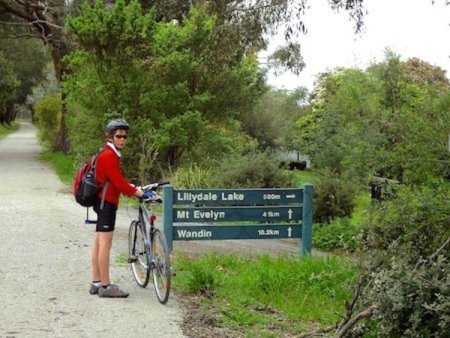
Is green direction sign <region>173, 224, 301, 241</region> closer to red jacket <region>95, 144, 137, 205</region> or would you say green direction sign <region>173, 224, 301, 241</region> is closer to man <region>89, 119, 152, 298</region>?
man <region>89, 119, 152, 298</region>

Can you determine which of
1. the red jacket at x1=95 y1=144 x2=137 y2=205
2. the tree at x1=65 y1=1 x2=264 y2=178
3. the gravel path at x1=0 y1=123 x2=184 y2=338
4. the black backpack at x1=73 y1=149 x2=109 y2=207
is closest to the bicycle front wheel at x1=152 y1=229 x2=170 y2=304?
the gravel path at x1=0 y1=123 x2=184 y2=338

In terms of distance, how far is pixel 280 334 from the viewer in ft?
18.4

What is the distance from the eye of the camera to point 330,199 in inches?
546

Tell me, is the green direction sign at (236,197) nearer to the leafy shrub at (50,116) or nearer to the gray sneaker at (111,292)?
the gray sneaker at (111,292)

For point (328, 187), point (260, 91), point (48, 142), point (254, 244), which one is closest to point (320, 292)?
point (254, 244)

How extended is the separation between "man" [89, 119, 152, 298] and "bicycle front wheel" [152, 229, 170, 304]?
0.37 meters

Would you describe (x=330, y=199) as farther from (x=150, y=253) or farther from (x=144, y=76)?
(x=150, y=253)

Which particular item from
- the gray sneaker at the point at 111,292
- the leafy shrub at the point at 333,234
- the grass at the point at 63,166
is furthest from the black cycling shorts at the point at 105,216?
the grass at the point at 63,166

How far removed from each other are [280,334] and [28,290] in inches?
107

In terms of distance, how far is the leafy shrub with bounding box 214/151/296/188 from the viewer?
13555mm

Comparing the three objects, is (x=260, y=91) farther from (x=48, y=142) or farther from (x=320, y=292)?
(x=48, y=142)

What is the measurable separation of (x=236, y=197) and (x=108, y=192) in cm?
272

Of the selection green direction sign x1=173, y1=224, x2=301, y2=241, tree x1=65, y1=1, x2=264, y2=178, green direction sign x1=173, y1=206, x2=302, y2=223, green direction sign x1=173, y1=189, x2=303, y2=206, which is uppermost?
tree x1=65, y1=1, x2=264, y2=178

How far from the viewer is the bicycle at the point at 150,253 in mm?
6259
